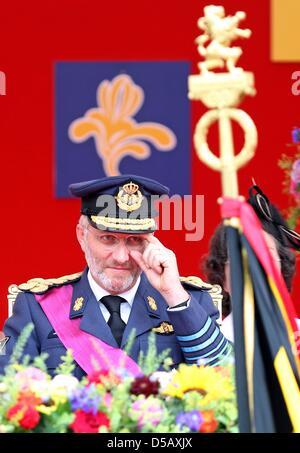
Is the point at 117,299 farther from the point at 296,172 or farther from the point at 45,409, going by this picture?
the point at 45,409

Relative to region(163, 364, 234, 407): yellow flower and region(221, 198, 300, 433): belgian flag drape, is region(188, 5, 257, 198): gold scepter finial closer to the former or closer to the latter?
region(221, 198, 300, 433): belgian flag drape

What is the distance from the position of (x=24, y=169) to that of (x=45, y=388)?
2.43 metres

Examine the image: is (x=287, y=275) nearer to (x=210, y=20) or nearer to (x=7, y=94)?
(x=7, y=94)

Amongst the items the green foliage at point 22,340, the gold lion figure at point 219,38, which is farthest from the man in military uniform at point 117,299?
the gold lion figure at point 219,38

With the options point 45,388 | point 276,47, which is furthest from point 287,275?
point 45,388

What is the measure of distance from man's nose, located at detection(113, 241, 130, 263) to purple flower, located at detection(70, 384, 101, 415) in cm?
94

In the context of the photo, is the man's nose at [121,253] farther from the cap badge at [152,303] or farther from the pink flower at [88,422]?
the pink flower at [88,422]

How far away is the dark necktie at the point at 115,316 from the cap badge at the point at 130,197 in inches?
9.6

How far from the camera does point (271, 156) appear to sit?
4684 millimetres

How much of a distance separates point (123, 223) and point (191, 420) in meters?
1.03

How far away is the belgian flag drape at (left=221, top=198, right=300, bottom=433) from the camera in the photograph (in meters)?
2.03

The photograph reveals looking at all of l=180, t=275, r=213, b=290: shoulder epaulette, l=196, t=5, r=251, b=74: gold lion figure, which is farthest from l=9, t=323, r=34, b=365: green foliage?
l=180, t=275, r=213, b=290: shoulder epaulette

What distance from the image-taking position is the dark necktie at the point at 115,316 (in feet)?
10.4

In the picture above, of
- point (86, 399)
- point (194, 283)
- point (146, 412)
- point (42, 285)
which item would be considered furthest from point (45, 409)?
point (194, 283)
